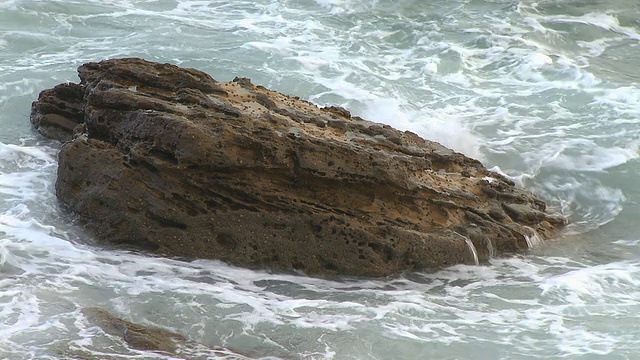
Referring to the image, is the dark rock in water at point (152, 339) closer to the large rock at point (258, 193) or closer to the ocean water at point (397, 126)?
the ocean water at point (397, 126)

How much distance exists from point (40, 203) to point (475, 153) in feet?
16.8

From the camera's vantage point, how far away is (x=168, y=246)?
7.63 m

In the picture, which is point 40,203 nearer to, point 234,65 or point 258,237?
point 258,237

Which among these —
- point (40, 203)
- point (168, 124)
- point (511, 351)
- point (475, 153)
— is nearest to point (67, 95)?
point (40, 203)

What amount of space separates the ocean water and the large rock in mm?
220

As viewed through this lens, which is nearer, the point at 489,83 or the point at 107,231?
the point at 107,231

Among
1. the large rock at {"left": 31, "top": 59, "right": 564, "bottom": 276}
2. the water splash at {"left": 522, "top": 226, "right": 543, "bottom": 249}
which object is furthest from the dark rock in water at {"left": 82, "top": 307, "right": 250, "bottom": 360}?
the water splash at {"left": 522, "top": 226, "right": 543, "bottom": 249}

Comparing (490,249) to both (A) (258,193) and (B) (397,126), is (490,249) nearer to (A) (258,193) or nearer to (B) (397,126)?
(A) (258,193)

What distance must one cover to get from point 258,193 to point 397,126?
4099 millimetres

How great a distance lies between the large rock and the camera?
25.0ft

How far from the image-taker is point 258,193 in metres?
7.70

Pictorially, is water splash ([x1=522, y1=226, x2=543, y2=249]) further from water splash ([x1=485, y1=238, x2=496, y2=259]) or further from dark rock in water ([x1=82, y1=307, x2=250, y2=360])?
dark rock in water ([x1=82, y1=307, x2=250, y2=360])

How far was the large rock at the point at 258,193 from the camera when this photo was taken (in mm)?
7629

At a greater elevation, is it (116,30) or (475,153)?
(116,30)
